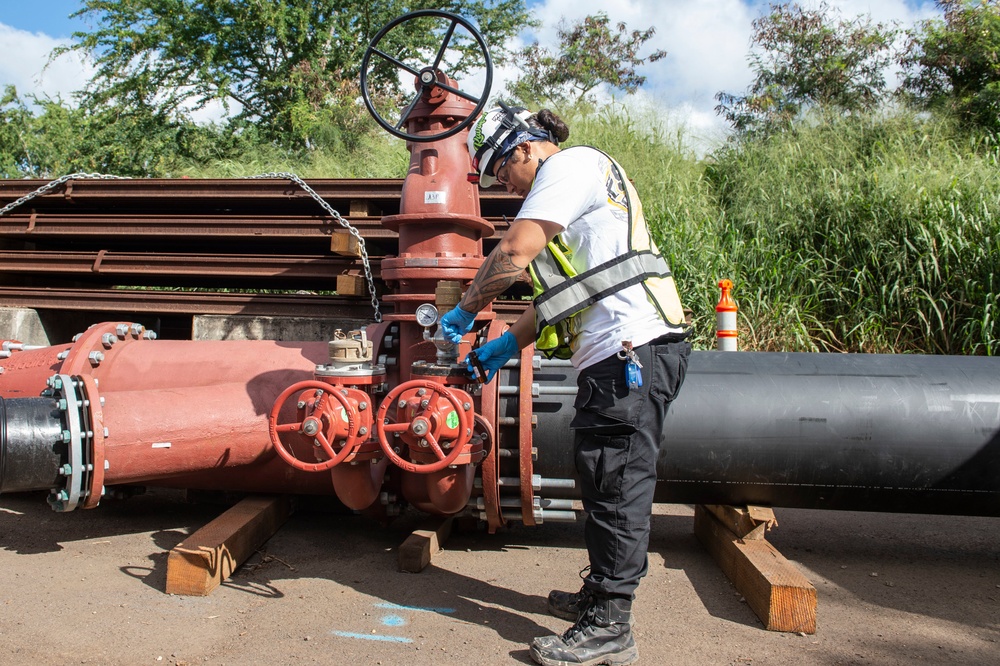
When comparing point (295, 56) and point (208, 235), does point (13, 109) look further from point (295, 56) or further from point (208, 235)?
point (208, 235)

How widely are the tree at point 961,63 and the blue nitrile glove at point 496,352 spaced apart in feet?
22.0

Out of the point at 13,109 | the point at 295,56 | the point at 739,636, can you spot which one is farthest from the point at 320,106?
the point at 739,636

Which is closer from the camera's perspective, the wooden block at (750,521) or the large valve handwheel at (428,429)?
the large valve handwheel at (428,429)

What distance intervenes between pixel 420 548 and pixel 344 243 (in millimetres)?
1748

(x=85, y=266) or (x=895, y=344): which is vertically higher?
(x=85, y=266)

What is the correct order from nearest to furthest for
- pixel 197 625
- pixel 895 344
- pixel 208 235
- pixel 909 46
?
pixel 197 625
pixel 208 235
pixel 895 344
pixel 909 46

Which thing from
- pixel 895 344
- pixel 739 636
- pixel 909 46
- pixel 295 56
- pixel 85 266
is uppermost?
pixel 295 56

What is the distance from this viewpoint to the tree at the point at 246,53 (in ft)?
37.2

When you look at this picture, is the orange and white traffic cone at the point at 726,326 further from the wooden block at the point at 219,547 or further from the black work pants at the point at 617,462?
the wooden block at the point at 219,547

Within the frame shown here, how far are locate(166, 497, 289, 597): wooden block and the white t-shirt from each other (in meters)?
1.34

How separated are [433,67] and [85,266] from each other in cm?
301

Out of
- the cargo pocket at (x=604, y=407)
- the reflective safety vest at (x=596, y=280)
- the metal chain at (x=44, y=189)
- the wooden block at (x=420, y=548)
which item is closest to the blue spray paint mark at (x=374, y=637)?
the wooden block at (x=420, y=548)

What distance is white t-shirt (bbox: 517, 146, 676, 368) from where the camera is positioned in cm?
203

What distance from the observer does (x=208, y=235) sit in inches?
174
